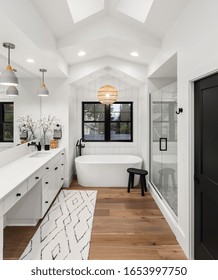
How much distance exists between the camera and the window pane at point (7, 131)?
3203 mm

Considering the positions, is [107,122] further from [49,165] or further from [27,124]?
[49,165]

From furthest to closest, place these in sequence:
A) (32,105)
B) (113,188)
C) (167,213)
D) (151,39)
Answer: (113,188) < (32,105) < (151,39) < (167,213)

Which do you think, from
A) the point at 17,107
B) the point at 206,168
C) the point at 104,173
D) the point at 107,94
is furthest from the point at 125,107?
the point at 206,168

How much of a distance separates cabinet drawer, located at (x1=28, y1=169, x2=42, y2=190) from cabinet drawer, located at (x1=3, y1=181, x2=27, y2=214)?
0.51ft

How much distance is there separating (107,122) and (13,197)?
3931mm

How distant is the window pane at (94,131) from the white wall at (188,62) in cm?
321

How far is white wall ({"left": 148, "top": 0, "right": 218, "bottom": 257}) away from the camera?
5.68 feet

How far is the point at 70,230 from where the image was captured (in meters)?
2.71

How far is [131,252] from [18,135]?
270 centimetres

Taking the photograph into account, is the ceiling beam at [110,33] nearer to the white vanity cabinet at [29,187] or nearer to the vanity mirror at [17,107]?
the vanity mirror at [17,107]

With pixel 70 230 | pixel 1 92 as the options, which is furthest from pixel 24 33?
pixel 70 230

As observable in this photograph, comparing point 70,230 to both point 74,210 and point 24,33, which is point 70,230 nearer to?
point 74,210

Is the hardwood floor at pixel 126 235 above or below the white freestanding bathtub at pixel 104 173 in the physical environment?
below

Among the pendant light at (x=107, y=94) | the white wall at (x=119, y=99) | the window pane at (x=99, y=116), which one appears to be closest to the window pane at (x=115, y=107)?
the white wall at (x=119, y=99)
